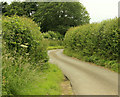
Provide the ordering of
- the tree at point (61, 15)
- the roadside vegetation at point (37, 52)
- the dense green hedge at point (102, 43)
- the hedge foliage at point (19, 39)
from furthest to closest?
the tree at point (61, 15) < the dense green hedge at point (102, 43) < the hedge foliage at point (19, 39) < the roadside vegetation at point (37, 52)

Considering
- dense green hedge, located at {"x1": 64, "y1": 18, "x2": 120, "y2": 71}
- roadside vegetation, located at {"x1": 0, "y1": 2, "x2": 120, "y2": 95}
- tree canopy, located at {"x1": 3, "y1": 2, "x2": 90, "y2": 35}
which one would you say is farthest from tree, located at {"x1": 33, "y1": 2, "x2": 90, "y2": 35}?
dense green hedge, located at {"x1": 64, "y1": 18, "x2": 120, "y2": 71}

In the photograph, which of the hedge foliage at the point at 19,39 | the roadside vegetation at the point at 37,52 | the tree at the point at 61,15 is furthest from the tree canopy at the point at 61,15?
the hedge foliage at the point at 19,39

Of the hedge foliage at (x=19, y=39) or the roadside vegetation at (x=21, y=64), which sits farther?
the hedge foliage at (x=19, y=39)

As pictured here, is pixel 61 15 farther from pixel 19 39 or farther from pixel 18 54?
pixel 18 54

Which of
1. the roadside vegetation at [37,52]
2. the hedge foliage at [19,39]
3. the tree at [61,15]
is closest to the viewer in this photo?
the roadside vegetation at [37,52]

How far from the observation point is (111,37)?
10703 millimetres

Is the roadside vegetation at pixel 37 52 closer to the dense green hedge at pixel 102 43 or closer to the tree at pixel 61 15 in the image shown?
the dense green hedge at pixel 102 43

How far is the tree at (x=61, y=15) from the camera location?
140 feet

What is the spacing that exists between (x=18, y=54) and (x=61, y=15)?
3933 centimetres

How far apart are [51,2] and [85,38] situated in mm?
31394

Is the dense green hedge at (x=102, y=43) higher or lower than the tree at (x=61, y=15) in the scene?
lower

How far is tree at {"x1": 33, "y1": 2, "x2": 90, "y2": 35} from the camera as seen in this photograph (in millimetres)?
42531

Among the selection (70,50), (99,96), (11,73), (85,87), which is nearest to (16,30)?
(11,73)

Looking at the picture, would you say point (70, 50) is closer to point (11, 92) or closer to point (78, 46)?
point (78, 46)
